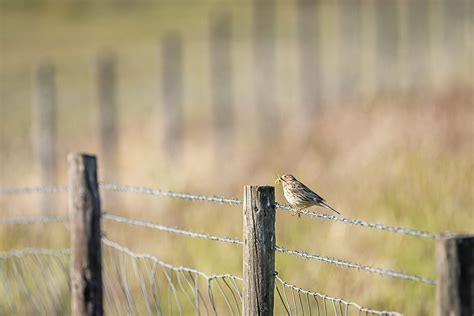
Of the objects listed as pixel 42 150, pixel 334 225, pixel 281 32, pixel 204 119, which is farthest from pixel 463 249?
pixel 281 32

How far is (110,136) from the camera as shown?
1400 cm

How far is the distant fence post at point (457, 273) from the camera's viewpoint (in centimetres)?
342

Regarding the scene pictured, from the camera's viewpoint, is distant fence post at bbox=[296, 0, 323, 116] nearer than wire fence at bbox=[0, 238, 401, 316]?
No

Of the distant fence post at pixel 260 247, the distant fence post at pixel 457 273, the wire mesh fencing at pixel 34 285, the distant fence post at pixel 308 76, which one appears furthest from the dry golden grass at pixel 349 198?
the distant fence post at pixel 457 273

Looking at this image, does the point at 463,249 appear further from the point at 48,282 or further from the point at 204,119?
the point at 204,119

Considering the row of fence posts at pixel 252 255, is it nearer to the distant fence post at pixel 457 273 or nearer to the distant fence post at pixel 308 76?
the distant fence post at pixel 457 273

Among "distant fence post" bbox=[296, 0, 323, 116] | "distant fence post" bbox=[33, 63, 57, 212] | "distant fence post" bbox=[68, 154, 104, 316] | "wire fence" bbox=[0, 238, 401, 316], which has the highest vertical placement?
"distant fence post" bbox=[296, 0, 323, 116]

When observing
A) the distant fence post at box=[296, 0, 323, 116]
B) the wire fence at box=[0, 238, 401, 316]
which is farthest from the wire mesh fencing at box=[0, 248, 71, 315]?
the distant fence post at box=[296, 0, 323, 116]

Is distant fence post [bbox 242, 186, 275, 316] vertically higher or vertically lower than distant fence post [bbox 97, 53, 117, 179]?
lower

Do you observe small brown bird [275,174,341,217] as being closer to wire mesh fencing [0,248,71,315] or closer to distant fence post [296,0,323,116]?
wire mesh fencing [0,248,71,315]

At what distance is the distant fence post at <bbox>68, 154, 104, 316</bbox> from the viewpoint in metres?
6.02

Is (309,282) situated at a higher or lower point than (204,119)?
lower

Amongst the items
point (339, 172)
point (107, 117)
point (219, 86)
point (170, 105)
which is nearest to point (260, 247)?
point (339, 172)

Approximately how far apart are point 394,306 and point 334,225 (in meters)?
1.36
